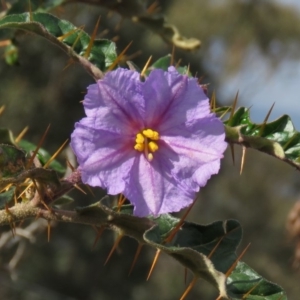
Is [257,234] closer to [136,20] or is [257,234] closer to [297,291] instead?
[297,291]

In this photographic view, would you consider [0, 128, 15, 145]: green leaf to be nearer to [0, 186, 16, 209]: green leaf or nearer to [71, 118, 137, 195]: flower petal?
[0, 186, 16, 209]: green leaf

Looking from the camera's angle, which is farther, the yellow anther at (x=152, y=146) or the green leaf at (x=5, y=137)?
the green leaf at (x=5, y=137)

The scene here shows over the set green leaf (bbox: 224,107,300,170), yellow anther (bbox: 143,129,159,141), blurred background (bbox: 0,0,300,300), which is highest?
green leaf (bbox: 224,107,300,170)

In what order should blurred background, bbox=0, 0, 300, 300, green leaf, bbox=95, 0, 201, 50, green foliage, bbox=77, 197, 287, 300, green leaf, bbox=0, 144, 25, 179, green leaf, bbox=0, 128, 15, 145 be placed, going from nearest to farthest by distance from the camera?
green foliage, bbox=77, 197, 287, 300
green leaf, bbox=0, 144, 25, 179
green leaf, bbox=0, 128, 15, 145
green leaf, bbox=95, 0, 201, 50
blurred background, bbox=0, 0, 300, 300

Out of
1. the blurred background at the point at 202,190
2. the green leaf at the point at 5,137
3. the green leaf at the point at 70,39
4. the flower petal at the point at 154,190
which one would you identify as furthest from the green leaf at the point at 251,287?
the blurred background at the point at 202,190

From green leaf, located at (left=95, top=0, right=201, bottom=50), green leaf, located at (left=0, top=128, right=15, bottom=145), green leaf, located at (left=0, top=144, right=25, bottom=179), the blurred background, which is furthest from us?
the blurred background

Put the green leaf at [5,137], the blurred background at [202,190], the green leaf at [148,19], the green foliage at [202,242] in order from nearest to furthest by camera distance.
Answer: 1. the green foliage at [202,242]
2. the green leaf at [5,137]
3. the green leaf at [148,19]
4. the blurred background at [202,190]

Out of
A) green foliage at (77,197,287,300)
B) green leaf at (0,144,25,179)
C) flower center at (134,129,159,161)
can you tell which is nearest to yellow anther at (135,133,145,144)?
flower center at (134,129,159,161)

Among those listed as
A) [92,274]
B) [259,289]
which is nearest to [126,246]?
[92,274]

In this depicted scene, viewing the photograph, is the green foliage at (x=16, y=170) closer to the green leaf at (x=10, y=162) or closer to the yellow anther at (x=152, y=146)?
the green leaf at (x=10, y=162)
